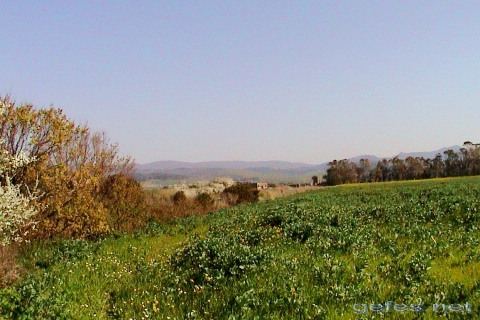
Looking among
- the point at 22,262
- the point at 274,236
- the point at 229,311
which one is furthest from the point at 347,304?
the point at 22,262

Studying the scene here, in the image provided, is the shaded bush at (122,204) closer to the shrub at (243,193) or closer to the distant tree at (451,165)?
the shrub at (243,193)

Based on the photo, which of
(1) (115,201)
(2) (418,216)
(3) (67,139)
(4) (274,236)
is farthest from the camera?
(1) (115,201)

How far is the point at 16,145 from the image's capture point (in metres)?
15.6

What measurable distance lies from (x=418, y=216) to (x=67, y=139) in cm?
1434

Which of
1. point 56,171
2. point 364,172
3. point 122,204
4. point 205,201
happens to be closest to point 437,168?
point 364,172

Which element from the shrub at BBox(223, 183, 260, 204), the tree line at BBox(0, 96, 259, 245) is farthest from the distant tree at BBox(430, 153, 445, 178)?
the tree line at BBox(0, 96, 259, 245)

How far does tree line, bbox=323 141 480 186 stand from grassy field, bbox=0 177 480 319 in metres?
88.2

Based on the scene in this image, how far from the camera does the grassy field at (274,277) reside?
5.95 metres

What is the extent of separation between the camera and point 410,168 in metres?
101

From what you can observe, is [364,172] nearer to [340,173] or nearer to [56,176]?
[340,173]

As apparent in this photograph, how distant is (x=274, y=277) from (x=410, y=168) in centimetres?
10371

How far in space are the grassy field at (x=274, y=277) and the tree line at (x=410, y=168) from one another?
8819 centimetres

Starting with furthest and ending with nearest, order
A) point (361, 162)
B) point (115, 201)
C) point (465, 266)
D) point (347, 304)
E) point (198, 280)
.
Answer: point (361, 162) → point (115, 201) → point (198, 280) → point (465, 266) → point (347, 304)

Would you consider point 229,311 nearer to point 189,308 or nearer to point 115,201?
point 189,308
